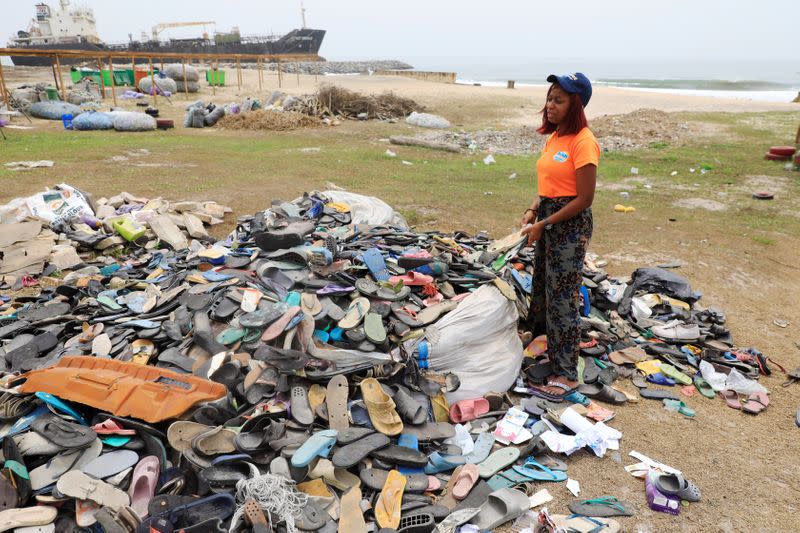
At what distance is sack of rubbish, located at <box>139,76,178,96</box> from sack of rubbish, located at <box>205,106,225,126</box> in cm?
1028

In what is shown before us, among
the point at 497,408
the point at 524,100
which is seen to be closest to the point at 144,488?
the point at 497,408

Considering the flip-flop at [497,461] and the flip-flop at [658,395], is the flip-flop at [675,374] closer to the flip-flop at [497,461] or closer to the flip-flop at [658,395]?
the flip-flop at [658,395]

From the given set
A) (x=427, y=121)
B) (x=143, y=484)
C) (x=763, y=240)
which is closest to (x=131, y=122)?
(x=427, y=121)

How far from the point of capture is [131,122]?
643 inches

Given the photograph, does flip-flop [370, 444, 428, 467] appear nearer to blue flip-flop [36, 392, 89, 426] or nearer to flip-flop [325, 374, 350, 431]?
flip-flop [325, 374, 350, 431]

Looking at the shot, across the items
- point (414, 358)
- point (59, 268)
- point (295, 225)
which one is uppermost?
point (295, 225)

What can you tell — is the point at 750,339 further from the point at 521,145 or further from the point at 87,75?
the point at 87,75

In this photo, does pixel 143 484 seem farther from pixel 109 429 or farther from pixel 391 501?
pixel 391 501

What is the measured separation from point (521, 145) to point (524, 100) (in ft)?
46.0

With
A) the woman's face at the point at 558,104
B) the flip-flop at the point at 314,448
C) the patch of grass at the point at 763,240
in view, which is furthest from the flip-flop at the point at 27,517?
the patch of grass at the point at 763,240

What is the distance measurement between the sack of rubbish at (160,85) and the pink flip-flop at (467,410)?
28778 mm

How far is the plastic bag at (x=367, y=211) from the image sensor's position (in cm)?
637

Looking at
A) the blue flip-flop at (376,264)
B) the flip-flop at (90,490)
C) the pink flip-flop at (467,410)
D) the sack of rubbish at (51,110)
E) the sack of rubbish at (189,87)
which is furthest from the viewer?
the sack of rubbish at (189,87)

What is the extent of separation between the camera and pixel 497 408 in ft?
11.8
